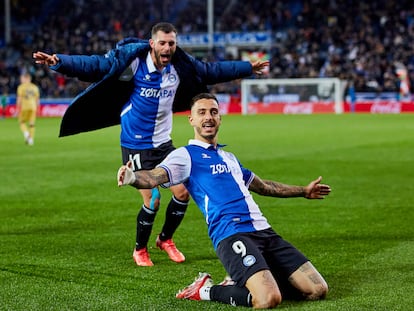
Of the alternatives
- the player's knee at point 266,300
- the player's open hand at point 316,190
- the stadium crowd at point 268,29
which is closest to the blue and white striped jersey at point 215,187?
the player's open hand at point 316,190

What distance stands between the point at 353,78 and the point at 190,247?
125ft

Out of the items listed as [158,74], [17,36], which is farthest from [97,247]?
[17,36]

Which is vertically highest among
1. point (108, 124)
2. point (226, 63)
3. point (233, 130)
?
point (226, 63)

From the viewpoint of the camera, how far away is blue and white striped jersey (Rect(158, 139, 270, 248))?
7.08 m

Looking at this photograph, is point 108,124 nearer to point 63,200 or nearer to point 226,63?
point 226,63

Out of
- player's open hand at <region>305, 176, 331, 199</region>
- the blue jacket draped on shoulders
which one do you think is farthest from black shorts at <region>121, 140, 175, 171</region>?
player's open hand at <region>305, 176, 331, 199</region>

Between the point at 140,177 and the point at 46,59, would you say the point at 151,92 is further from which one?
the point at 140,177

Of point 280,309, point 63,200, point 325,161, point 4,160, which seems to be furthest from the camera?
point 4,160

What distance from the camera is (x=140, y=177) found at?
6875mm

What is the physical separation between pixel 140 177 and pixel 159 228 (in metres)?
4.38

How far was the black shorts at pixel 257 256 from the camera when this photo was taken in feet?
22.2

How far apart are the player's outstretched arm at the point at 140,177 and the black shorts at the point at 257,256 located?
0.71 metres

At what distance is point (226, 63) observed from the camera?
9.22 meters

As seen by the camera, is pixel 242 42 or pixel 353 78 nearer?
pixel 353 78
